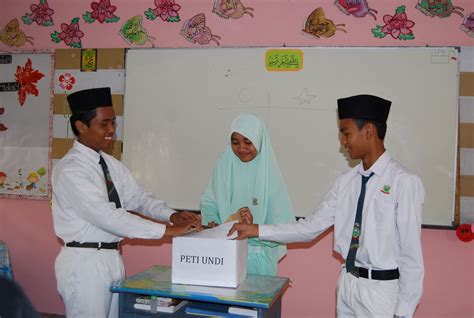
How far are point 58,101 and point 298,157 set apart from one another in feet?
7.13

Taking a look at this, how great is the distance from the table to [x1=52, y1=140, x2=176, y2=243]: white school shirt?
0.26 metres

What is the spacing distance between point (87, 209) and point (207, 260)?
660 mm

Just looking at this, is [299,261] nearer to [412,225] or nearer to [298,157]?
[298,157]

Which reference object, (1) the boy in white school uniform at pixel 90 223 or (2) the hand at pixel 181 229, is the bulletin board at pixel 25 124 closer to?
(1) the boy in white school uniform at pixel 90 223

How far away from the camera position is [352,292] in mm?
2383

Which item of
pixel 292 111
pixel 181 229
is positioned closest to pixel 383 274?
pixel 181 229

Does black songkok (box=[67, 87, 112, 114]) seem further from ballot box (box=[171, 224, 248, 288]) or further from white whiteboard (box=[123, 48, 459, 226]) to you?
white whiteboard (box=[123, 48, 459, 226])

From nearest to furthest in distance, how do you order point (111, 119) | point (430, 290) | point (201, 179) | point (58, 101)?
point (111, 119) < point (430, 290) < point (201, 179) < point (58, 101)

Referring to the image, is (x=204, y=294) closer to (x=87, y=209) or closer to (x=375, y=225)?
(x=87, y=209)

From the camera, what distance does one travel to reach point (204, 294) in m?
2.35

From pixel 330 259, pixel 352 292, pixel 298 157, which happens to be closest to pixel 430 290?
pixel 330 259

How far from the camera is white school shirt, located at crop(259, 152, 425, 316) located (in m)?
2.21

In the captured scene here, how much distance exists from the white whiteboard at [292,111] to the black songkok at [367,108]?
1.54m

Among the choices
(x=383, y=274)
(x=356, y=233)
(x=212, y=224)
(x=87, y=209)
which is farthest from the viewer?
(x=212, y=224)
